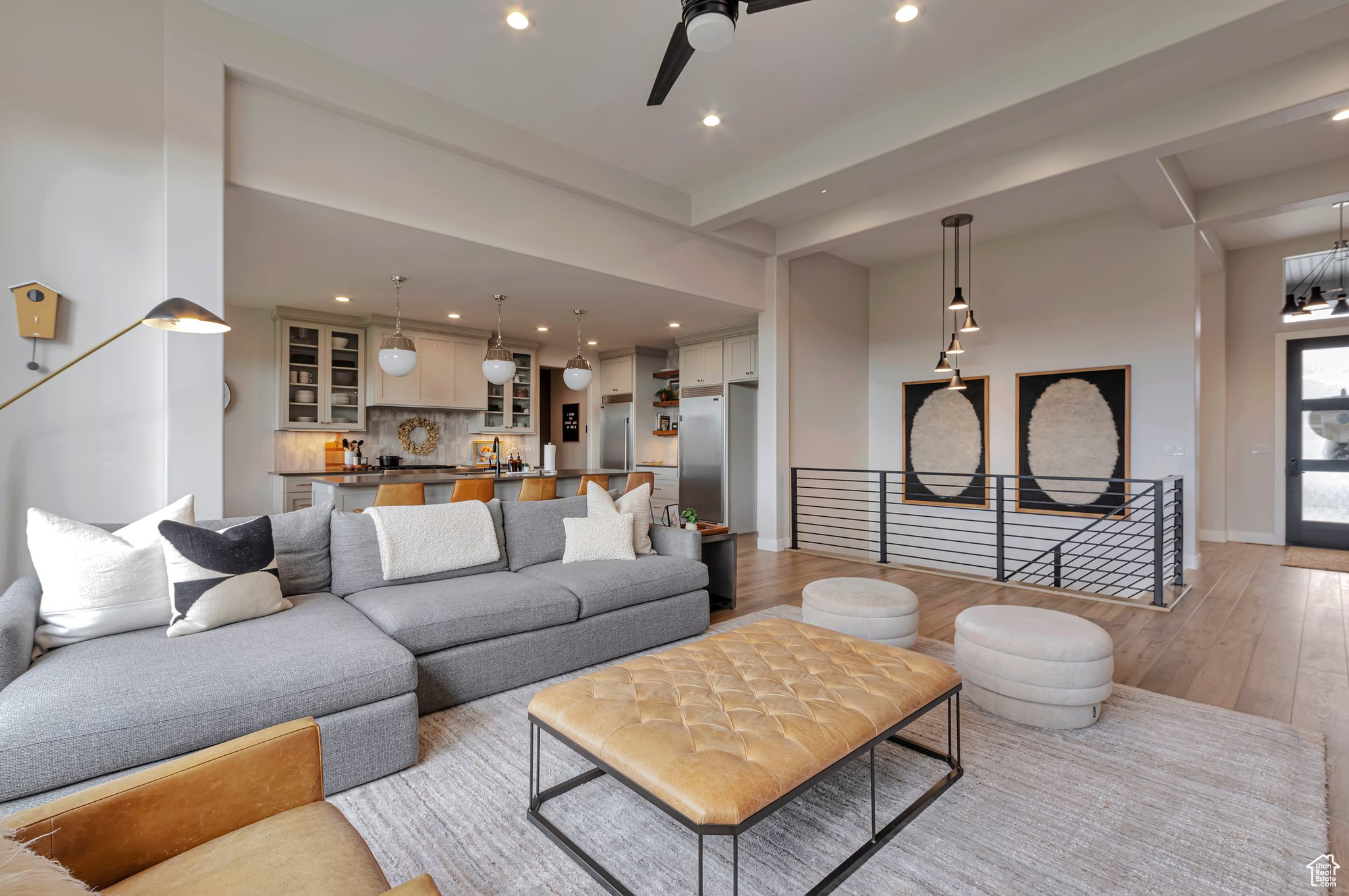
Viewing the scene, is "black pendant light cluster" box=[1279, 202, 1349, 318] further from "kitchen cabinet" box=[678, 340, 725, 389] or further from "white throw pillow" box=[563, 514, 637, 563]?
"white throw pillow" box=[563, 514, 637, 563]

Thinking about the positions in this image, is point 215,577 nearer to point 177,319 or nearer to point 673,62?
point 177,319

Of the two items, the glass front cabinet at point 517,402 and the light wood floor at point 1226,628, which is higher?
the glass front cabinet at point 517,402

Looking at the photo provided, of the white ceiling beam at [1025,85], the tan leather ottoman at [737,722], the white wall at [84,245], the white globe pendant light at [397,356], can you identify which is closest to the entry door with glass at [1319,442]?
the white ceiling beam at [1025,85]

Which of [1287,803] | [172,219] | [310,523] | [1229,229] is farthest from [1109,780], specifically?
[1229,229]

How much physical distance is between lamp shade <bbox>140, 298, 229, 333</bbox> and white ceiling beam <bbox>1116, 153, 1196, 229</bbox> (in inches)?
217

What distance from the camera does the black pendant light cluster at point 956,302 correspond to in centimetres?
578

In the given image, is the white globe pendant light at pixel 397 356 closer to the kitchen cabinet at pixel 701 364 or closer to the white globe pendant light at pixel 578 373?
the white globe pendant light at pixel 578 373

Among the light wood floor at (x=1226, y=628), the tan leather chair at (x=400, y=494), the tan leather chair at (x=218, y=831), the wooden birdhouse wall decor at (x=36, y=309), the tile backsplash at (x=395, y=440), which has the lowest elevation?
the light wood floor at (x=1226, y=628)

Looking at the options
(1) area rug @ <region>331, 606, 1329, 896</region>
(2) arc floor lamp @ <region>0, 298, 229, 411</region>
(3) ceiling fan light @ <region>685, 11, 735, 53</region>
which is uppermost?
(3) ceiling fan light @ <region>685, 11, 735, 53</region>

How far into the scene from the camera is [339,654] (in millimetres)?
2045

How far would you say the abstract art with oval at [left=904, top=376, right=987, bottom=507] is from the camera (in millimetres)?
6836

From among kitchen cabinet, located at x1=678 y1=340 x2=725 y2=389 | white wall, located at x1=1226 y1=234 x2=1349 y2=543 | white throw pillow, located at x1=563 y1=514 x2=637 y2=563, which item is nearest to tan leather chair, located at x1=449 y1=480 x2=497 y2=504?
white throw pillow, located at x1=563 y1=514 x2=637 y2=563

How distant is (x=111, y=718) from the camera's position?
1.62m

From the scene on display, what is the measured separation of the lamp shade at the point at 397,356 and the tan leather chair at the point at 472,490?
1.00m
